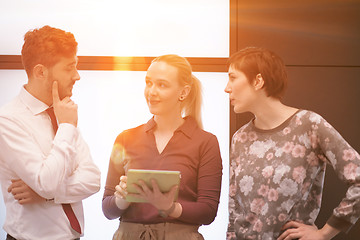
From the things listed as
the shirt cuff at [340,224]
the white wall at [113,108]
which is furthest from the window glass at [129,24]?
the shirt cuff at [340,224]

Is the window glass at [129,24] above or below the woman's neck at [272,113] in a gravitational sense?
above

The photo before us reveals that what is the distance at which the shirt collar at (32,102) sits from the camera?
7.12 feet

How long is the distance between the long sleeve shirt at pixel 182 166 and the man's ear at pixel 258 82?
35cm

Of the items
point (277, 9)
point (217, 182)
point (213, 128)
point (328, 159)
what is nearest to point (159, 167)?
point (217, 182)

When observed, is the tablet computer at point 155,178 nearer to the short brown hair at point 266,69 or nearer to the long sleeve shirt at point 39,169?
the long sleeve shirt at point 39,169

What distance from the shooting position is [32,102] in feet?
7.14

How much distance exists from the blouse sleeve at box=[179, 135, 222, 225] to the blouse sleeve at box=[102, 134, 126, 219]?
13.7 inches

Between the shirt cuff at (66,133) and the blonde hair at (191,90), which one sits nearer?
the shirt cuff at (66,133)

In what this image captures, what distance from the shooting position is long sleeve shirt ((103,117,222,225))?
2.26 meters

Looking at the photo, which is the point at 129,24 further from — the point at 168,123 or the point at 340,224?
the point at 340,224

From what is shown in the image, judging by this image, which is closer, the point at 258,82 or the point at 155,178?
the point at 155,178

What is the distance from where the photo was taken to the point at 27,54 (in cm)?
223

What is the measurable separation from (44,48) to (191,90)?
2.57 ft

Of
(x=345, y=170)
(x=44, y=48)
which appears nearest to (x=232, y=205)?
(x=345, y=170)
